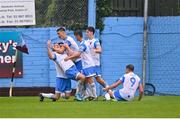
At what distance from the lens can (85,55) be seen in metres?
15.6

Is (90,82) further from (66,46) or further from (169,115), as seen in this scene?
(169,115)

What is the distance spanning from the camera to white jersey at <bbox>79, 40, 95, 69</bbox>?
1555cm

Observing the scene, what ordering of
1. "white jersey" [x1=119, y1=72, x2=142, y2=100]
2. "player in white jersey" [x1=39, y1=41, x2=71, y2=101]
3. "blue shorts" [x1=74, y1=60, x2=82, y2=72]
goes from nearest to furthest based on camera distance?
"white jersey" [x1=119, y1=72, x2=142, y2=100] → "player in white jersey" [x1=39, y1=41, x2=71, y2=101] → "blue shorts" [x1=74, y1=60, x2=82, y2=72]

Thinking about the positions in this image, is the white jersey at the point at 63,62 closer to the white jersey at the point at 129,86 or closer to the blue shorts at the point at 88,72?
the blue shorts at the point at 88,72

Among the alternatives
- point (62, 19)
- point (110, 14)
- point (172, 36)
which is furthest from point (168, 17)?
point (62, 19)

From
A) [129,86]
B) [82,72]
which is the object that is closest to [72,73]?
[82,72]

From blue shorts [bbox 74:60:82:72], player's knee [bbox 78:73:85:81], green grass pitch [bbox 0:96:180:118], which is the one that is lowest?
green grass pitch [bbox 0:96:180:118]

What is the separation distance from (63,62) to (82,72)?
1.92 feet

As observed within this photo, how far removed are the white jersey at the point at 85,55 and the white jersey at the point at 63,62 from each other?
436mm

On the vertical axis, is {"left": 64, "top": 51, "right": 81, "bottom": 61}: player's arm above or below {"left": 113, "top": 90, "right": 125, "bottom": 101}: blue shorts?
above

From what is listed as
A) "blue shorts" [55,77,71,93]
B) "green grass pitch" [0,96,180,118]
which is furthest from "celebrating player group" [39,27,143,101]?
"green grass pitch" [0,96,180,118]

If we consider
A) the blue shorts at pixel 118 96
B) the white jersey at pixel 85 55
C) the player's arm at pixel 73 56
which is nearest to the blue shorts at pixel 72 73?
the player's arm at pixel 73 56

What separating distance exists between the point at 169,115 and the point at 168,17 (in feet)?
29.1

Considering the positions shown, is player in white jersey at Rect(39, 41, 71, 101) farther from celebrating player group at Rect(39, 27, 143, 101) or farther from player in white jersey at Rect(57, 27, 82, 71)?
player in white jersey at Rect(57, 27, 82, 71)
